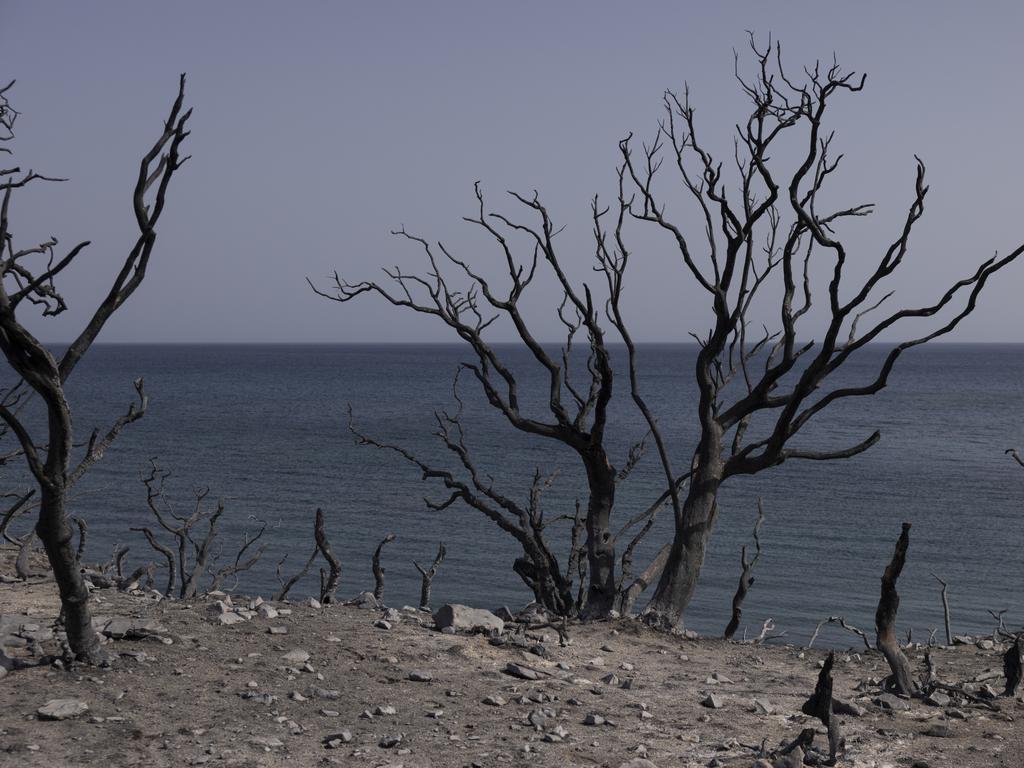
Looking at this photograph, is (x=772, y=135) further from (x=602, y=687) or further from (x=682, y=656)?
(x=602, y=687)

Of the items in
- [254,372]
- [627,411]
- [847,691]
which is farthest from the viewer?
[254,372]

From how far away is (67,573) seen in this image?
22.8 feet

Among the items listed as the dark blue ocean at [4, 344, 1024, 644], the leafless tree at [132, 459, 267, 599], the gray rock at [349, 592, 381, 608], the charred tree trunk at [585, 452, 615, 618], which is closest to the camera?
the gray rock at [349, 592, 381, 608]

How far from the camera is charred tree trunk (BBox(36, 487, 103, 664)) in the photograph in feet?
22.2

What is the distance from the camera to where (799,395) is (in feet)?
34.6

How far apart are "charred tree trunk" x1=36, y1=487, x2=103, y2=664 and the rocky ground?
174 mm

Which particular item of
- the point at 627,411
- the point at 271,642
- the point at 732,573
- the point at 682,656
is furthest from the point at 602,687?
the point at 627,411

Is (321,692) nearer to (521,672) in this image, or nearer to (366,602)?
(521,672)

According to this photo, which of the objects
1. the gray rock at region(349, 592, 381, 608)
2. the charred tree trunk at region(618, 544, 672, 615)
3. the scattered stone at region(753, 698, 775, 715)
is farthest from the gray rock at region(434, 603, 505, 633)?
the charred tree trunk at region(618, 544, 672, 615)

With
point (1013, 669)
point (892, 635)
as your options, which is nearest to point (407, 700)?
point (892, 635)

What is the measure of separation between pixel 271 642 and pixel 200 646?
56 cm

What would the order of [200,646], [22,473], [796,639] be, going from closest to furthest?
[200,646] < [796,639] < [22,473]

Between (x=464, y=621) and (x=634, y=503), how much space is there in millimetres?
25325

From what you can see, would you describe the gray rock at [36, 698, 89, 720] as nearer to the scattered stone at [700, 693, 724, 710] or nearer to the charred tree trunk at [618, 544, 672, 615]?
the scattered stone at [700, 693, 724, 710]
